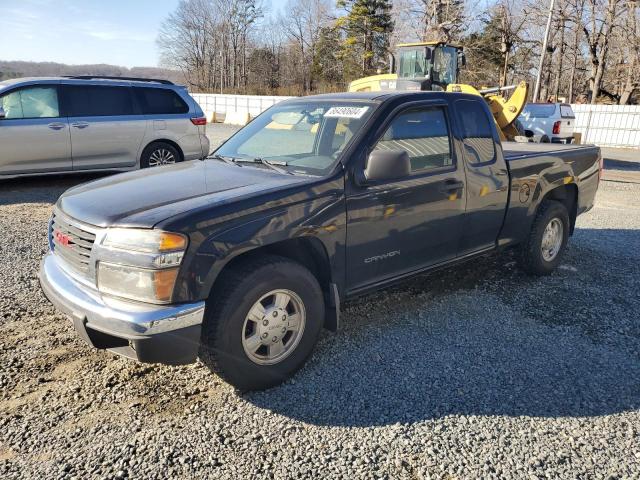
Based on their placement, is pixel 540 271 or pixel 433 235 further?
pixel 540 271

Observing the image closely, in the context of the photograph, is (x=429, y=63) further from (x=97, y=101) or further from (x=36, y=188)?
(x=36, y=188)

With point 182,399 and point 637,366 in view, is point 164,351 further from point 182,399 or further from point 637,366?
point 637,366

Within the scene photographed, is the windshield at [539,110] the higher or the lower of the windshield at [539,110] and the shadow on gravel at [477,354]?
A: the higher

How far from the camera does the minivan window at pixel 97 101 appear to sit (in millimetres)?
9078

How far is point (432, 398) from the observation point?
3213 millimetres

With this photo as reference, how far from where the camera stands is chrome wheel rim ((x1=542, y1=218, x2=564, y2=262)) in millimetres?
5396

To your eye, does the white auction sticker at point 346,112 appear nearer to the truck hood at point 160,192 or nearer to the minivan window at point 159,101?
the truck hood at point 160,192

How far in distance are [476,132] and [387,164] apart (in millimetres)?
1512

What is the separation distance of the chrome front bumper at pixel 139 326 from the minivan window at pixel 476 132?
9.01 feet

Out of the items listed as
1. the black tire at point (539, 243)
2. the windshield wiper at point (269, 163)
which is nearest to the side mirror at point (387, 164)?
the windshield wiper at point (269, 163)

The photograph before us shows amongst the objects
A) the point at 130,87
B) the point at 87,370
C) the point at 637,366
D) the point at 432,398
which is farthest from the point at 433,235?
the point at 130,87

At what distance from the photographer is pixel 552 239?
18.1 ft

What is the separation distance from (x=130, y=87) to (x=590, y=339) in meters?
8.85

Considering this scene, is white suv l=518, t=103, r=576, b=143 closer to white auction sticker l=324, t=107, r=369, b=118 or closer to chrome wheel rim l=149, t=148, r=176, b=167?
chrome wheel rim l=149, t=148, r=176, b=167
